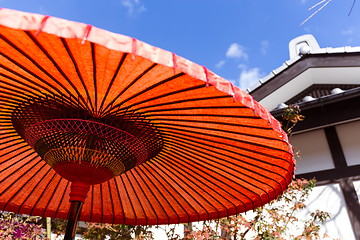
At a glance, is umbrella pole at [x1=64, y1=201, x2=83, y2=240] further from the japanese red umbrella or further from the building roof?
the building roof

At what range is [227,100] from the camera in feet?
3.95

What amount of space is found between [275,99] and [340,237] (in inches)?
103

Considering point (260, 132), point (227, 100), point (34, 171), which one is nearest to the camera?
point (227, 100)

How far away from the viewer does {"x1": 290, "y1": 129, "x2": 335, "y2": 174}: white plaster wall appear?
5.07 m

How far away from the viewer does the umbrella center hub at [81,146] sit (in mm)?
1305

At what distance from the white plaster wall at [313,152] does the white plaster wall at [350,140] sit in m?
0.25

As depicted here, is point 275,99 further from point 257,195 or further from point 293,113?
point 257,195

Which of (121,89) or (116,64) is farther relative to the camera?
(121,89)

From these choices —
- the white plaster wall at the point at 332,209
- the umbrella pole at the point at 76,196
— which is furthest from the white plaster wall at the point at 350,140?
the umbrella pole at the point at 76,196

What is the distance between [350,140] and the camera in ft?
16.2

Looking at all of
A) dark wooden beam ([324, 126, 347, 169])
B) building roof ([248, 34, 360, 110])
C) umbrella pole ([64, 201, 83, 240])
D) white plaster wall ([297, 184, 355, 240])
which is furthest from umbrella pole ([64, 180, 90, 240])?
dark wooden beam ([324, 126, 347, 169])

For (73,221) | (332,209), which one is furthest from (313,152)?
(73,221)

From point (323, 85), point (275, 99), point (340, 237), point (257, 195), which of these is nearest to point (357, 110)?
point (323, 85)

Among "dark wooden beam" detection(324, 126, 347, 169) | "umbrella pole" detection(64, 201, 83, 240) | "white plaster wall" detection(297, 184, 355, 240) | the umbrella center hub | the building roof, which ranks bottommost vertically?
"umbrella pole" detection(64, 201, 83, 240)
